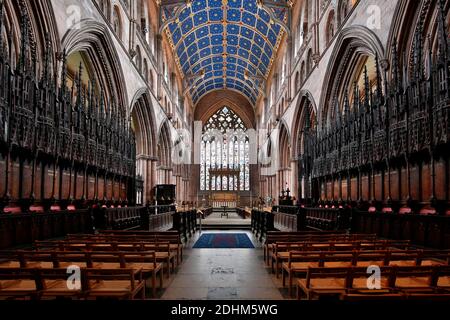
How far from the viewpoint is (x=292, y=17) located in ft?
83.8

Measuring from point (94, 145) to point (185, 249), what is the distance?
17.4ft

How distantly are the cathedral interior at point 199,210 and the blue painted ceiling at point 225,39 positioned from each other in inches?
12.0

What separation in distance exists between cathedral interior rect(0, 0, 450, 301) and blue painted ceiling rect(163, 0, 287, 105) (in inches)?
12.0

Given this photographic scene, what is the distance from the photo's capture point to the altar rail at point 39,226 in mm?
6824

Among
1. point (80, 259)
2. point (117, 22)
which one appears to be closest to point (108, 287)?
point (80, 259)

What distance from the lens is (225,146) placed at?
47.4 m

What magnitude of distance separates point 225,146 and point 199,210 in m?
31.4

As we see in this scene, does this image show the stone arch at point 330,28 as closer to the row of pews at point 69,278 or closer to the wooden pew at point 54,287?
the row of pews at point 69,278

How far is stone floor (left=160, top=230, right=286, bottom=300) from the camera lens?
505 cm

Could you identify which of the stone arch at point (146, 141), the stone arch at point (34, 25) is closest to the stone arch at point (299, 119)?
the stone arch at point (146, 141)

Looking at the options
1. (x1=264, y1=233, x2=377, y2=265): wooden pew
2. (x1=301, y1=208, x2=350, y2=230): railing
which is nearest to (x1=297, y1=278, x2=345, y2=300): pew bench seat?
(x1=264, y1=233, x2=377, y2=265): wooden pew

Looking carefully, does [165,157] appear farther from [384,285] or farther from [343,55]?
[384,285]

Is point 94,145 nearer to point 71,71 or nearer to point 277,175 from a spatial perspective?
point 71,71
